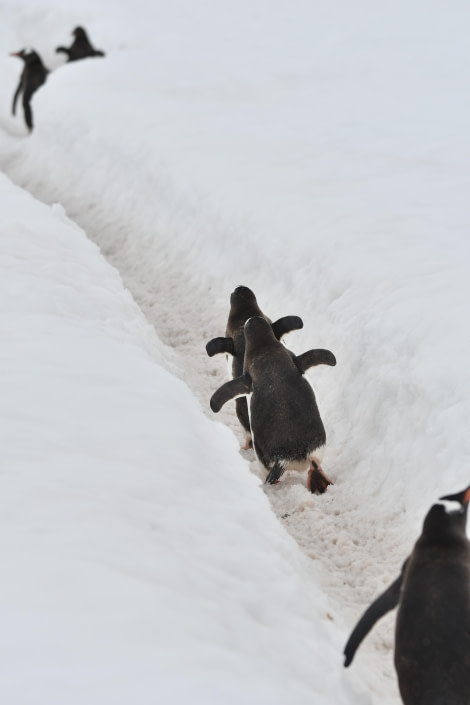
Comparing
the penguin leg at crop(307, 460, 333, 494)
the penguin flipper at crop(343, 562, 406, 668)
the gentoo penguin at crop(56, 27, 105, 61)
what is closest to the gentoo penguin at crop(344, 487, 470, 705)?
the penguin flipper at crop(343, 562, 406, 668)

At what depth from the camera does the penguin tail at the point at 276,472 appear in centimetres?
386

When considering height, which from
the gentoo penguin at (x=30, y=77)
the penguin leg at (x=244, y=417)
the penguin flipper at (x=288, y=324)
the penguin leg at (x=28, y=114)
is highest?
the gentoo penguin at (x=30, y=77)

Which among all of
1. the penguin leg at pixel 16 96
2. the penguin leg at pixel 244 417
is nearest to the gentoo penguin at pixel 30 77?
the penguin leg at pixel 16 96

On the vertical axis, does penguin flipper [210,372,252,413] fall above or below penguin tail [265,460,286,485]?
above

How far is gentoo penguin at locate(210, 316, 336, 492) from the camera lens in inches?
152

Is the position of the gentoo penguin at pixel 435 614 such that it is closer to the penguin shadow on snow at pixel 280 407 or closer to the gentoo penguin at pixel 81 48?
the penguin shadow on snow at pixel 280 407

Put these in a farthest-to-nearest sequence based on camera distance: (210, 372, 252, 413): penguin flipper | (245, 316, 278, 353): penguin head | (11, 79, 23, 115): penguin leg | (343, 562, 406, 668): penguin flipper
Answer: (11, 79, 23, 115): penguin leg → (245, 316, 278, 353): penguin head → (210, 372, 252, 413): penguin flipper → (343, 562, 406, 668): penguin flipper

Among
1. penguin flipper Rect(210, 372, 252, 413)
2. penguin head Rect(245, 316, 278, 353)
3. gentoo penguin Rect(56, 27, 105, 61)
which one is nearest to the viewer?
penguin flipper Rect(210, 372, 252, 413)

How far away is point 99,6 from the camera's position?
12.8 m

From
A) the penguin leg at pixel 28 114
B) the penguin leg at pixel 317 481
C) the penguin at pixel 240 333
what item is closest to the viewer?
the penguin leg at pixel 317 481

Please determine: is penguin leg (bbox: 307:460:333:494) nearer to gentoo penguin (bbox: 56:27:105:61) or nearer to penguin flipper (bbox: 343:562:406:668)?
penguin flipper (bbox: 343:562:406:668)

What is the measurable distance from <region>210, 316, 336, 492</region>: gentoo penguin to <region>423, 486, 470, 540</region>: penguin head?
4.51 ft

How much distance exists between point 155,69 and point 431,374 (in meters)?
7.03

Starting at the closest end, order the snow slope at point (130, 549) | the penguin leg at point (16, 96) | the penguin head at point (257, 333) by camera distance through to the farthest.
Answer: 1. the snow slope at point (130, 549)
2. the penguin head at point (257, 333)
3. the penguin leg at point (16, 96)
